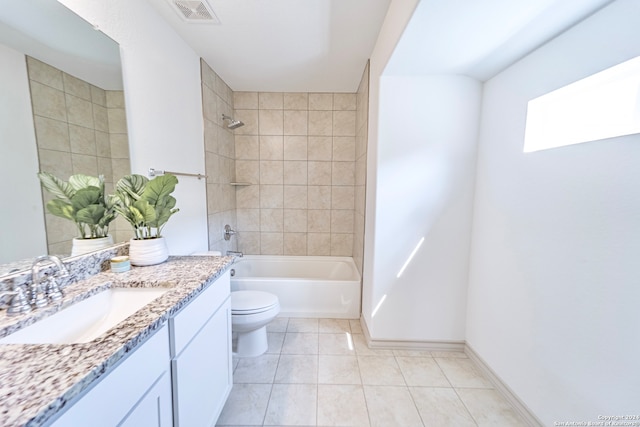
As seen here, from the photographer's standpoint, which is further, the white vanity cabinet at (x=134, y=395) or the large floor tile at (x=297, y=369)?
the large floor tile at (x=297, y=369)

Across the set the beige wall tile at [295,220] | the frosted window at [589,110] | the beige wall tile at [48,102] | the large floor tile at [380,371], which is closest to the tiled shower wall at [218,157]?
the beige wall tile at [295,220]

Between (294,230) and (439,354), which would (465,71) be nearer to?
(439,354)

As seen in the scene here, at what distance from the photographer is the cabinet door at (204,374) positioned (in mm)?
940

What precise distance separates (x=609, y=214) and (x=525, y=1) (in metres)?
0.93

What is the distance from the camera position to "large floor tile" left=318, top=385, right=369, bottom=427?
54.5 inches

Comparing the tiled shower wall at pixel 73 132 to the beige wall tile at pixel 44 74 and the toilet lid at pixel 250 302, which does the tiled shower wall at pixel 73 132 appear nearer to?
the beige wall tile at pixel 44 74

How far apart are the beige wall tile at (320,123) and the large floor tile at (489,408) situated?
265 cm

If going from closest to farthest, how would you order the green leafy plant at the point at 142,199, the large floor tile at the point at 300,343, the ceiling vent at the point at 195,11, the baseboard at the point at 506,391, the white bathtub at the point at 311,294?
the green leafy plant at the point at 142,199
the baseboard at the point at 506,391
the ceiling vent at the point at 195,11
the large floor tile at the point at 300,343
the white bathtub at the point at 311,294

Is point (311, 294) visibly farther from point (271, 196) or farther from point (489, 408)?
point (489, 408)

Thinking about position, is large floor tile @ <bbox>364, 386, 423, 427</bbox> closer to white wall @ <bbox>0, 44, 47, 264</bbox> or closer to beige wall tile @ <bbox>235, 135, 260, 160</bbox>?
white wall @ <bbox>0, 44, 47, 264</bbox>

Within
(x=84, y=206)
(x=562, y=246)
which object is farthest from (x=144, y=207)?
(x=562, y=246)

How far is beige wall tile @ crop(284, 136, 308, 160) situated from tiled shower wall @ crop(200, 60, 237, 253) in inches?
24.7

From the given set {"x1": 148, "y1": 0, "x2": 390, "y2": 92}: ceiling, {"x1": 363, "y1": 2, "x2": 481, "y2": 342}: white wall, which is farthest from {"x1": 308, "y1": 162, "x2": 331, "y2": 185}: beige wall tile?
{"x1": 363, "y1": 2, "x2": 481, "y2": 342}: white wall

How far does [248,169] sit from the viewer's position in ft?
10.00
